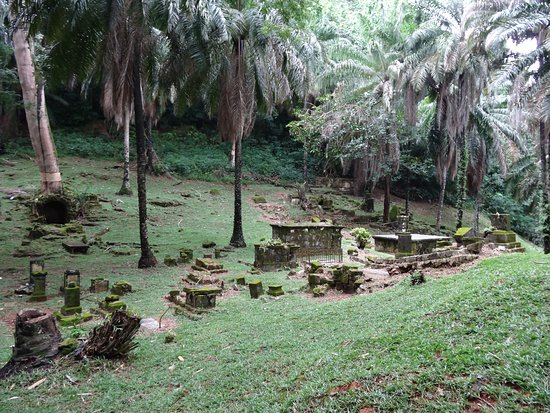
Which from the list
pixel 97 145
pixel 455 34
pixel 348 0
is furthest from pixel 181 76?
pixel 348 0

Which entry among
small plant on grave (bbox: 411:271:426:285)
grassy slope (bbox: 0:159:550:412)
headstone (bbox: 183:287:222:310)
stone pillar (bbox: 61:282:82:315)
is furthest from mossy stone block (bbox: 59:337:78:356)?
small plant on grave (bbox: 411:271:426:285)

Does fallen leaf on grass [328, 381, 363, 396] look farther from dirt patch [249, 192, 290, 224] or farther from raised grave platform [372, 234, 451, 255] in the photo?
dirt patch [249, 192, 290, 224]

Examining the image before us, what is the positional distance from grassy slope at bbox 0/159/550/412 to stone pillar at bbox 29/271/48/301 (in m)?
0.54

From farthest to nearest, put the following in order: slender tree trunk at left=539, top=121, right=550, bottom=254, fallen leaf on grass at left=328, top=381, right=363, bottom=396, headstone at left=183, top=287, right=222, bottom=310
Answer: slender tree trunk at left=539, top=121, right=550, bottom=254 < headstone at left=183, top=287, right=222, bottom=310 < fallen leaf on grass at left=328, top=381, right=363, bottom=396

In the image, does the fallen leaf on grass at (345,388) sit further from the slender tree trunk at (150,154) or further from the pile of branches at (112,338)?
the slender tree trunk at (150,154)

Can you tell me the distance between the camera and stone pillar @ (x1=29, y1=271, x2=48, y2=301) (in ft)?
30.9

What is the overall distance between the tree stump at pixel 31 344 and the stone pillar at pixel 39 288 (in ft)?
12.6

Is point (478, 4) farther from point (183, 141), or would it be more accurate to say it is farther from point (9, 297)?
point (183, 141)

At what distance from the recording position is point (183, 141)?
33.4 metres

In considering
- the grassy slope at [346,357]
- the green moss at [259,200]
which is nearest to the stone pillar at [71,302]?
the grassy slope at [346,357]

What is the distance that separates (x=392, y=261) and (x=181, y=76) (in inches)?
365

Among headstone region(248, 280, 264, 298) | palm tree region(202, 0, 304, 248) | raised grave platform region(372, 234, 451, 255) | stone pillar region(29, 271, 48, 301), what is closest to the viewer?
stone pillar region(29, 271, 48, 301)

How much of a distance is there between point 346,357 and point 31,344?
4.26 meters

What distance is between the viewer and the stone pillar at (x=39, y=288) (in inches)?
371
